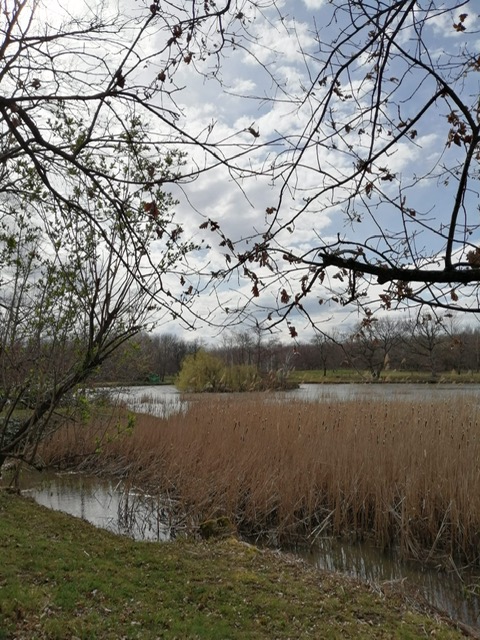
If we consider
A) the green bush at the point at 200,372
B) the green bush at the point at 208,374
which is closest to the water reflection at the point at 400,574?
the green bush at the point at 208,374

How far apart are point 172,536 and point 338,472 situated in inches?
80.7

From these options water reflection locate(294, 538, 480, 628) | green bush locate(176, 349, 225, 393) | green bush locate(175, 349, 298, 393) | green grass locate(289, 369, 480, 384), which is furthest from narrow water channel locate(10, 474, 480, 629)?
green bush locate(176, 349, 225, 393)

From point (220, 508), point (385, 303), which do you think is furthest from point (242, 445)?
point (385, 303)

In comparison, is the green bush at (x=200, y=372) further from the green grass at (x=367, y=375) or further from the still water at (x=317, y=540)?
the green grass at (x=367, y=375)

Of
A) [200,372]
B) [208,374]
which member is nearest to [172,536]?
[200,372]

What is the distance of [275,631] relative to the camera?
10.8 ft

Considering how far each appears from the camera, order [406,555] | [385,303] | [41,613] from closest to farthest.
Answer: [385,303] → [41,613] → [406,555]

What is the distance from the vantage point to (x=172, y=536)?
614 centimetres

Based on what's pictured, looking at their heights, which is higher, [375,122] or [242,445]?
[375,122]

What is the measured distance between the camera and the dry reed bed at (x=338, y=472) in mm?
5738

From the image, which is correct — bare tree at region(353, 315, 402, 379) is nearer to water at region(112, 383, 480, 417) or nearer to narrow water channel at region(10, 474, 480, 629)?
narrow water channel at region(10, 474, 480, 629)

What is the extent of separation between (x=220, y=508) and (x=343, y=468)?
60.4 inches

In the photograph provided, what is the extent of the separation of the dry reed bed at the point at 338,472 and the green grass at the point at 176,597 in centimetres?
139

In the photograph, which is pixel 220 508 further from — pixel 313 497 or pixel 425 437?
pixel 425 437
